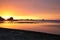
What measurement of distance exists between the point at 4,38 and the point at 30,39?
2118 millimetres

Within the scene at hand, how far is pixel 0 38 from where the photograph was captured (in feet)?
41.3

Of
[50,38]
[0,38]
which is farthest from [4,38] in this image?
[50,38]

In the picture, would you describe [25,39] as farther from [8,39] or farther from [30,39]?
[8,39]

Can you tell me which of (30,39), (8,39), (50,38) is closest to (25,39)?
(30,39)

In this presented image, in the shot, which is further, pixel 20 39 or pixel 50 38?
pixel 50 38

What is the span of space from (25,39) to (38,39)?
1.12 m

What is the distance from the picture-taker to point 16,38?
12.8 meters

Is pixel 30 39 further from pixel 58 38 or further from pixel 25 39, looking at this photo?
pixel 58 38

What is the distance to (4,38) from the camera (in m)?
12.6

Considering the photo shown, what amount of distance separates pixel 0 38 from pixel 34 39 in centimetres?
277

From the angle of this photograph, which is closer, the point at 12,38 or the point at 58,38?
the point at 12,38

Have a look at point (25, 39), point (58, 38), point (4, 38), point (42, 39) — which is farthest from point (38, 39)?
point (4, 38)

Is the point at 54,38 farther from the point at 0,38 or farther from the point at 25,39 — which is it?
the point at 0,38

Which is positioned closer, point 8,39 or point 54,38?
point 8,39
